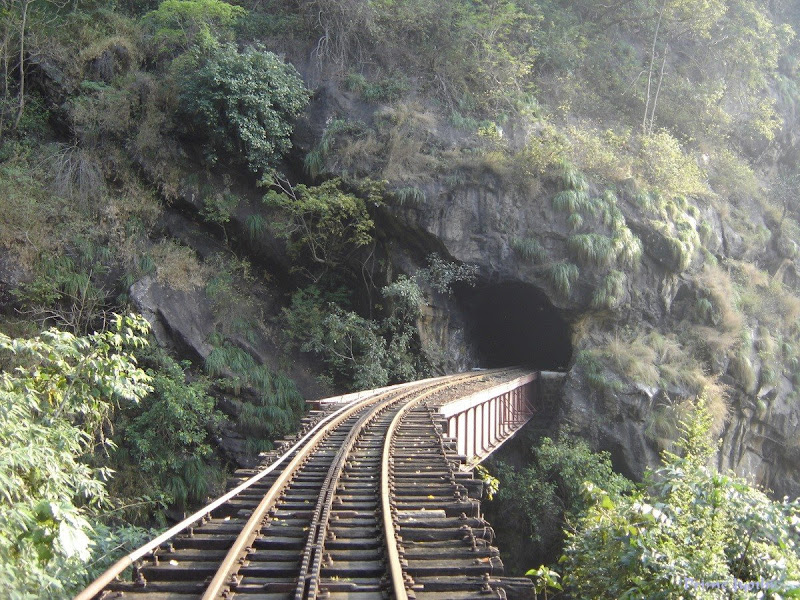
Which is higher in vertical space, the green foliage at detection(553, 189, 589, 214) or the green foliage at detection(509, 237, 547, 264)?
the green foliage at detection(553, 189, 589, 214)

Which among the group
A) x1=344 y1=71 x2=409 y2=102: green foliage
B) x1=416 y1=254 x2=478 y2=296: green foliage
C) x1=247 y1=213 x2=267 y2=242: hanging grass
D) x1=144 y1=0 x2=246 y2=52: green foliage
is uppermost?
x1=144 y1=0 x2=246 y2=52: green foliage

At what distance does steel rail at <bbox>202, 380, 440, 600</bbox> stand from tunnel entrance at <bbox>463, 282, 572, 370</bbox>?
39.2 ft

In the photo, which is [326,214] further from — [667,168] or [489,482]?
[667,168]

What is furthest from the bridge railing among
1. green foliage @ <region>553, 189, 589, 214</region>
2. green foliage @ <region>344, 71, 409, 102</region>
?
green foliage @ <region>344, 71, 409, 102</region>

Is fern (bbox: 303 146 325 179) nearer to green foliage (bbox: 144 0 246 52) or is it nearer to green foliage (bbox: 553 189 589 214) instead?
green foliage (bbox: 144 0 246 52)

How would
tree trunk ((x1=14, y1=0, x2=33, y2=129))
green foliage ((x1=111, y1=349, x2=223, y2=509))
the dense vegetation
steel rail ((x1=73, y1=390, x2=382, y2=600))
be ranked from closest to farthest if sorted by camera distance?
1. steel rail ((x1=73, y1=390, x2=382, y2=600))
2. green foliage ((x1=111, y1=349, x2=223, y2=509))
3. the dense vegetation
4. tree trunk ((x1=14, y1=0, x2=33, y2=129))

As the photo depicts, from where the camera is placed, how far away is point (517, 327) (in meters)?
24.0

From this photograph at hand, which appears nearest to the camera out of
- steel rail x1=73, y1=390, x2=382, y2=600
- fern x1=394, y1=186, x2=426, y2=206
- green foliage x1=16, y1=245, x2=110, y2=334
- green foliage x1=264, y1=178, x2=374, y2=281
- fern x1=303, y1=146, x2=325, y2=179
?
steel rail x1=73, y1=390, x2=382, y2=600

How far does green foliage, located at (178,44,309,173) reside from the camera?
1789cm

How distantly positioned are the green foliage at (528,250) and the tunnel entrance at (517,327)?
88cm

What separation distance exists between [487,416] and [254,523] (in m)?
9.03

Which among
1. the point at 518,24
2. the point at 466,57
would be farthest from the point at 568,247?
the point at 518,24

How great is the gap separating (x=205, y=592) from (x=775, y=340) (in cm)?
2363

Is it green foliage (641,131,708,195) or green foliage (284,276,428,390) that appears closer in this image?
green foliage (284,276,428,390)
